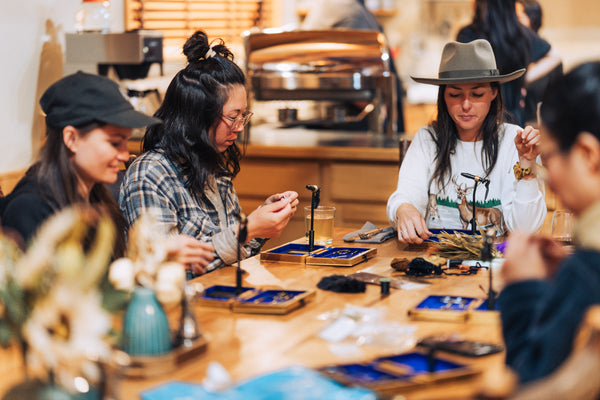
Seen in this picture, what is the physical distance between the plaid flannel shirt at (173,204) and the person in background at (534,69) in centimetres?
243

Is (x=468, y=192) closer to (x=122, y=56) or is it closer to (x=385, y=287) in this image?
(x=385, y=287)

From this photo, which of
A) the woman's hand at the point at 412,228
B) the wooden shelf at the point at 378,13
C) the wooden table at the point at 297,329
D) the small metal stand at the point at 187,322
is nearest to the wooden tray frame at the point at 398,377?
the wooden table at the point at 297,329

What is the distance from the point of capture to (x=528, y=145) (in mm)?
2545

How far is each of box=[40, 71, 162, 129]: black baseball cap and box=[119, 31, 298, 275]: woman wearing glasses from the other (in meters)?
0.61

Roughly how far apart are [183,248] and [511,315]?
962 millimetres

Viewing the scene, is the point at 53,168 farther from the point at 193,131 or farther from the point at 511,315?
the point at 511,315

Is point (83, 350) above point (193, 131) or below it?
below

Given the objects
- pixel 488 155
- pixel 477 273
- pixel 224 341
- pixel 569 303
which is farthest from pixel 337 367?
pixel 488 155

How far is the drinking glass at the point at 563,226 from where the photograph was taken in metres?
2.38

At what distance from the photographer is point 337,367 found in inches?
52.2

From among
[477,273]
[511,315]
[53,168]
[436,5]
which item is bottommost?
[477,273]

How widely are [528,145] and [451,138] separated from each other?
389mm

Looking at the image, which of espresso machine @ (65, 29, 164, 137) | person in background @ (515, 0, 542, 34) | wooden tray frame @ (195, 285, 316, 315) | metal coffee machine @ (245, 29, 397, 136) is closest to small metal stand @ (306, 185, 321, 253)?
wooden tray frame @ (195, 285, 316, 315)

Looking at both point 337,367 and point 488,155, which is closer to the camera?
point 337,367
